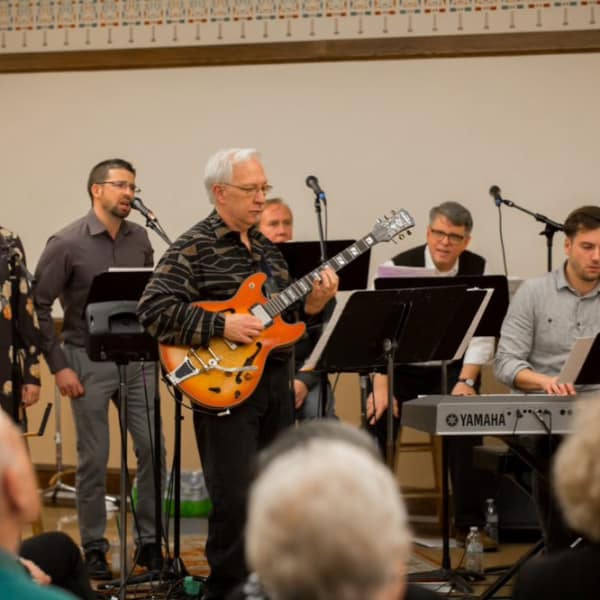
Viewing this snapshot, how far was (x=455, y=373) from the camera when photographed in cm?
627

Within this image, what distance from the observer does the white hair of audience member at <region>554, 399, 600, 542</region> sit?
183 cm

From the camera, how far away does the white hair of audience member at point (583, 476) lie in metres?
1.83

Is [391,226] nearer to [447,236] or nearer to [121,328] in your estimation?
[121,328]

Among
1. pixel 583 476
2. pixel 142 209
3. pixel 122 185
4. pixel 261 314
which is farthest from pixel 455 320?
pixel 583 476

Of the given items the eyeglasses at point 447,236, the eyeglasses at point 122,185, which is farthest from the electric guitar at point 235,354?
the eyeglasses at point 447,236

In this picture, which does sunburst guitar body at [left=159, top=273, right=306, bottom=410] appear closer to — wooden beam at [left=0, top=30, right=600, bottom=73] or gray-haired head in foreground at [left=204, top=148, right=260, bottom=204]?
gray-haired head in foreground at [left=204, top=148, right=260, bottom=204]

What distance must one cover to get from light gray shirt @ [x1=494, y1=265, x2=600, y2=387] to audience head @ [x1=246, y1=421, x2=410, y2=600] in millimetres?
3551

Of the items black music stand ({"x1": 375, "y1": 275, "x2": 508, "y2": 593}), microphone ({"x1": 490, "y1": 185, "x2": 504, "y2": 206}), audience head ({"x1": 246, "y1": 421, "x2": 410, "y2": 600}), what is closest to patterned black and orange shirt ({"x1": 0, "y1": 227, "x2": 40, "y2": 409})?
black music stand ({"x1": 375, "y1": 275, "x2": 508, "y2": 593})

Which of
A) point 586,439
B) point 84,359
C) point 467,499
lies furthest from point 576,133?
point 586,439

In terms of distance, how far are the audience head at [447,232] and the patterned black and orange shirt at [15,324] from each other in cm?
201

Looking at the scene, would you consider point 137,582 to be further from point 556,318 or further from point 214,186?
point 556,318

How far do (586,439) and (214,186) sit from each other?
2.88m

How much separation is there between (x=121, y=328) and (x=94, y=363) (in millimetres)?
1007

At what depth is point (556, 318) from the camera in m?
5.03
